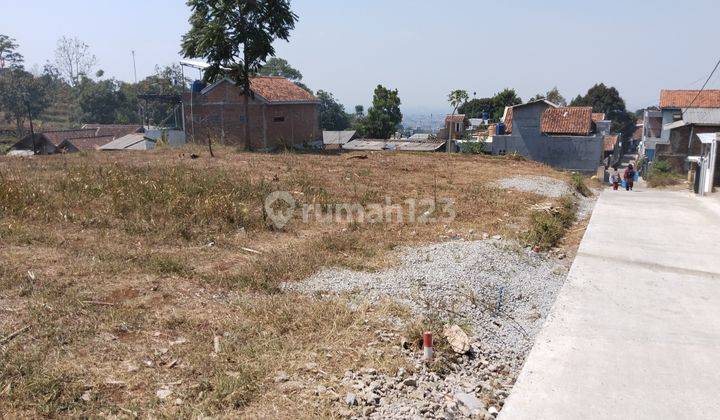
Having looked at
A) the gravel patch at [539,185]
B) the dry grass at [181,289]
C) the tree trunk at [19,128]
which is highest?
the tree trunk at [19,128]

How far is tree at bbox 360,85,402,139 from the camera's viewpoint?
3872 cm

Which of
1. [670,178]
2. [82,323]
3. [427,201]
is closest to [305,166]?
[427,201]

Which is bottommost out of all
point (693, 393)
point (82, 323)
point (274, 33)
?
point (693, 393)

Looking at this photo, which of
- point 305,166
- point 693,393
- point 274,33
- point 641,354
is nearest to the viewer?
point 693,393

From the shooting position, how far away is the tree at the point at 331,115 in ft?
166

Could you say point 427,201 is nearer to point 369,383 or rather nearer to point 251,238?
point 251,238

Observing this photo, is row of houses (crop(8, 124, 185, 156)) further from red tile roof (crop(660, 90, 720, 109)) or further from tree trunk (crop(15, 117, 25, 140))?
red tile roof (crop(660, 90, 720, 109))

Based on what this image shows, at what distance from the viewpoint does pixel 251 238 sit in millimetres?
6992

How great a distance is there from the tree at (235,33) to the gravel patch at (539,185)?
9663 millimetres

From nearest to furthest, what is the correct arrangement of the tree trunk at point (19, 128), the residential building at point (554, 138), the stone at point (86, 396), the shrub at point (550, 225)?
the stone at point (86, 396) < the shrub at point (550, 225) < the residential building at point (554, 138) < the tree trunk at point (19, 128)

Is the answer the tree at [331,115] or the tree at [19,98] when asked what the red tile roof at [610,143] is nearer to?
the tree at [331,115]

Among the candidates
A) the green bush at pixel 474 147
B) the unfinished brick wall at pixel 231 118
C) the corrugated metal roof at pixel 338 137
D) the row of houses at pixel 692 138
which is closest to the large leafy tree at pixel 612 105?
the row of houses at pixel 692 138

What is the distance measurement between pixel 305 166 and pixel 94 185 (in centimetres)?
543

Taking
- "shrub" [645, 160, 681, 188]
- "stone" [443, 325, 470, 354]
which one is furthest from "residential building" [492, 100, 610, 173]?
"stone" [443, 325, 470, 354]
